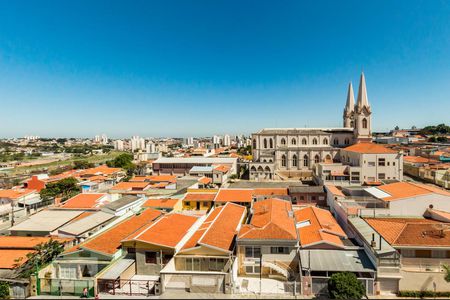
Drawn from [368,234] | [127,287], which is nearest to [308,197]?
[368,234]

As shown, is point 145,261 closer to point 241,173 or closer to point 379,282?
point 379,282

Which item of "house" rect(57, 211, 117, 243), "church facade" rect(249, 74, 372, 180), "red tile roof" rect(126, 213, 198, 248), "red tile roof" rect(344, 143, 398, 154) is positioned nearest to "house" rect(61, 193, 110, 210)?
"house" rect(57, 211, 117, 243)

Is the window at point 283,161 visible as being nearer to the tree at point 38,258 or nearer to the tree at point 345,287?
the tree at point 345,287

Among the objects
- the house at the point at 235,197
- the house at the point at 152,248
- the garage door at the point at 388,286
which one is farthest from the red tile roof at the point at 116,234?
the garage door at the point at 388,286

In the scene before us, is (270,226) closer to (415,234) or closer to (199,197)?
(415,234)

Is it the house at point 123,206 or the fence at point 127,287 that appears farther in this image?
the house at point 123,206

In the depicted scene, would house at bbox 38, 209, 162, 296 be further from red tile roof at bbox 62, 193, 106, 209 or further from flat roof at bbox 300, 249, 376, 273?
red tile roof at bbox 62, 193, 106, 209
